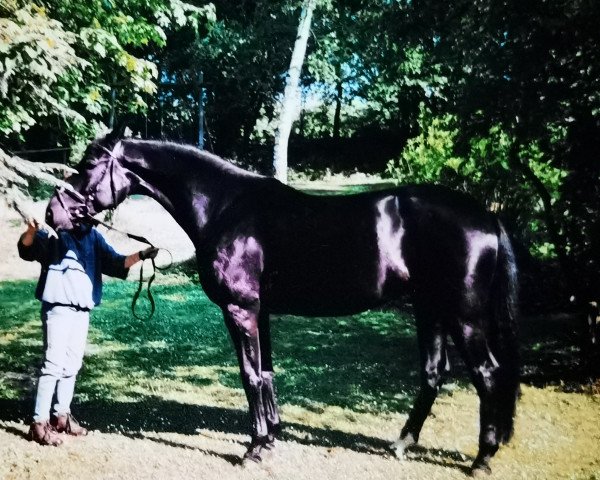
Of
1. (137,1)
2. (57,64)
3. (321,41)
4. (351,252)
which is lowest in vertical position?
(351,252)

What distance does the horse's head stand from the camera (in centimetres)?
371

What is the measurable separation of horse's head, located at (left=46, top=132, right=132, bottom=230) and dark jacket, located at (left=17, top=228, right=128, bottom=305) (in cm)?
20

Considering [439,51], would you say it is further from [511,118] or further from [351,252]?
[351,252]

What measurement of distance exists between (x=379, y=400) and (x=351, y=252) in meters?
2.25

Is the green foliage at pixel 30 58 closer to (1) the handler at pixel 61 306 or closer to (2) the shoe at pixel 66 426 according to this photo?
(1) the handler at pixel 61 306

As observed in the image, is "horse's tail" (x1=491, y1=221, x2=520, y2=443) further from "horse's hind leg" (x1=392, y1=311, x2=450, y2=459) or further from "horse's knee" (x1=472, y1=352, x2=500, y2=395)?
"horse's hind leg" (x1=392, y1=311, x2=450, y2=459)

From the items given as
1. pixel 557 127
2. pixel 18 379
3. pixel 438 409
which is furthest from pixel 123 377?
pixel 557 127

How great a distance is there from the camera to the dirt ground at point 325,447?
3604 mm

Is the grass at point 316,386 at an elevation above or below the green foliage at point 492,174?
below

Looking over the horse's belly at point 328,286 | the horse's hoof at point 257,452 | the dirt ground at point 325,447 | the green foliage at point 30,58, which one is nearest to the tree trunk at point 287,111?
the dirt ground at point 325,447

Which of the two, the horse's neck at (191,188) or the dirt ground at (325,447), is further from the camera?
the horse's neck at (191,188)

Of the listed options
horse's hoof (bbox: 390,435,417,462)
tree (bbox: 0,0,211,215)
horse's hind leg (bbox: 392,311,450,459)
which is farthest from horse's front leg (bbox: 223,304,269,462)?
tree (bbox: 0,0,211,215)

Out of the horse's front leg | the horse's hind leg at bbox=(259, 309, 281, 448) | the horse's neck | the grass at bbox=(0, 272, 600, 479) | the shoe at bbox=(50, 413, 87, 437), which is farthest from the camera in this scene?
the grass at bbox=(0, 272, 600, 479)

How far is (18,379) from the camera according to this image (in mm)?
5605
